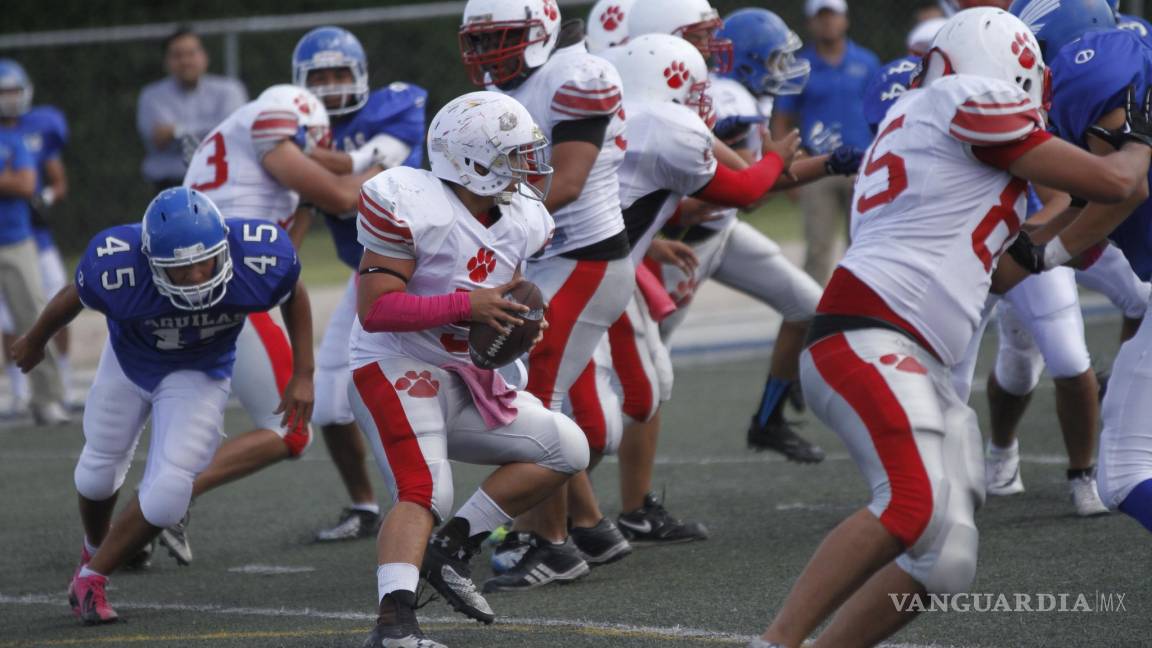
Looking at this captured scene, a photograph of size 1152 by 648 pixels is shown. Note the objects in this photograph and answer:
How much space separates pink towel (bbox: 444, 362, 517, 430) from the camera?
14.7 ft

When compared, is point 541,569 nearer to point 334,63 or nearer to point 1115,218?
point 1115,218

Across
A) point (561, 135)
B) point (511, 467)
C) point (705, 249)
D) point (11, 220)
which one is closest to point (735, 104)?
point (705, 249)

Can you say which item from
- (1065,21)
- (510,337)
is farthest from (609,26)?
(510,337)

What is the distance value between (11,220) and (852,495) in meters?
5.45

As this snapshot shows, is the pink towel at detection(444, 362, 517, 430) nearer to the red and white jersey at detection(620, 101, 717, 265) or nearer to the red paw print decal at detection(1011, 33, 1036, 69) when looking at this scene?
the red and white jersey at detection(620, 101, 717, 265)

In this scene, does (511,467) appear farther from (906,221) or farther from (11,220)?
(11,220)

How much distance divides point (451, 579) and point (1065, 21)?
2.37 meters

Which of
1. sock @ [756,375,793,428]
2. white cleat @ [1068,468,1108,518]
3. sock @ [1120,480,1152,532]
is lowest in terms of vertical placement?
sock @ [756,375,793,428]

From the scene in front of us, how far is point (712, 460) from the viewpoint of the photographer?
7434mm

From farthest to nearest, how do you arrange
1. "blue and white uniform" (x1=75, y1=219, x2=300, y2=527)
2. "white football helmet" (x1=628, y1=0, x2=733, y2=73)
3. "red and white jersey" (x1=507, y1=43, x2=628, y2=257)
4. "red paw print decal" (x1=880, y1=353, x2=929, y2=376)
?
"white football helmet" (x1=628, y1=0, x2=733, y2=73)
"red and white jersey" (x1=507, y1=43, x2=628, y2=257)
"blue and white uniform" (x1=75, y1=219, x2=300, y2=527)
"red paw print decal" (x1=880, y1=353, x2=929, y2=376)

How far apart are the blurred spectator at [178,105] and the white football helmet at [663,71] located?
5257 mm

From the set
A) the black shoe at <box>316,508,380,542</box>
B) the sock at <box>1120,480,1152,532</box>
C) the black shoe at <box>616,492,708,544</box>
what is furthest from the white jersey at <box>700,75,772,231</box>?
the sock at <box>1120,480,1152,532</box>

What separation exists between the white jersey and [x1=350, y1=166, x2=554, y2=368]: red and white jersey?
178cm

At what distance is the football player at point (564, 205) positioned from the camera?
17.0 feet
